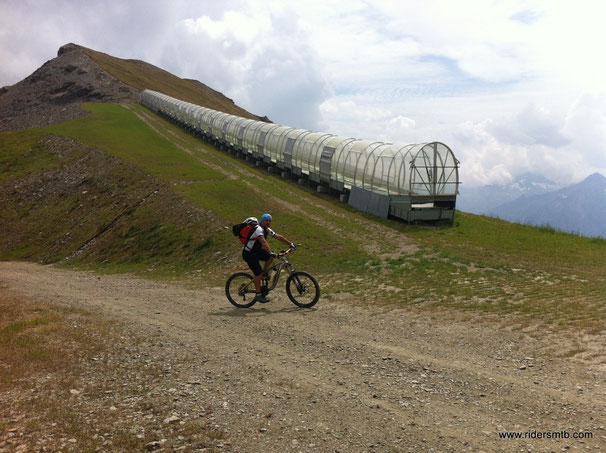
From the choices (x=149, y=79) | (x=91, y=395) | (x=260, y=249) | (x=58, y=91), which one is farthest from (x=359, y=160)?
(x=149, y=79)

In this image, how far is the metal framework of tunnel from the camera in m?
31.8

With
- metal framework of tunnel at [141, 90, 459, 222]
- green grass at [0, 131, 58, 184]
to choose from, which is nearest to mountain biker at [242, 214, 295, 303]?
metal framework of tunnel at [141, 90, 459, 222]

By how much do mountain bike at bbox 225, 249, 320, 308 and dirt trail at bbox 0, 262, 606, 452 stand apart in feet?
2.31

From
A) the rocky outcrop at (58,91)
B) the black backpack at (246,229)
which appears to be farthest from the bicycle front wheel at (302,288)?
the rocky outcrop at (58,91)

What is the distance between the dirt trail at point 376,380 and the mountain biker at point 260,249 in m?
1.05

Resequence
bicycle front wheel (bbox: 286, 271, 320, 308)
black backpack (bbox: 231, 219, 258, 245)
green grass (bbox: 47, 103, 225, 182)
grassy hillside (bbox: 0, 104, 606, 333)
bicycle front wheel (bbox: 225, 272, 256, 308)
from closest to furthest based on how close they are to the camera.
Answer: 1. black backpack (bbox: 231, 219, 258, 245)
2. bicycle front wheel (bbox: 286, 271, 320, 308)
3. bicycle front wheel (bbox: 225, 272, 256, 308)
4. grassy hillside (bbox: 0, 104, 606, 333)
5. green grass (bbox: 47, 103, 225, 182)

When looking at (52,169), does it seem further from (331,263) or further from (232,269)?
(331,263)

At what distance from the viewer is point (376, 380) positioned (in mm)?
9320

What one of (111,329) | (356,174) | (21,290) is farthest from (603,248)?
(21,290)

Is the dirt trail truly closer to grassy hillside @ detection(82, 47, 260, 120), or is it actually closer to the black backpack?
the black backpack

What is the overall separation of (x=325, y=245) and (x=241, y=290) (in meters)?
10.4

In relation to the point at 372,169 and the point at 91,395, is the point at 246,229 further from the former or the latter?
the point at 372,169

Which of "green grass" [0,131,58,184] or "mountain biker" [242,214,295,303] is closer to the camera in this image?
"mountain biker" [242,214,295,303]

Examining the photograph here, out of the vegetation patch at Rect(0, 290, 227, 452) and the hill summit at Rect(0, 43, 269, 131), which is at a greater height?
the hill summit at Rect(0, 43, 269, 131)
